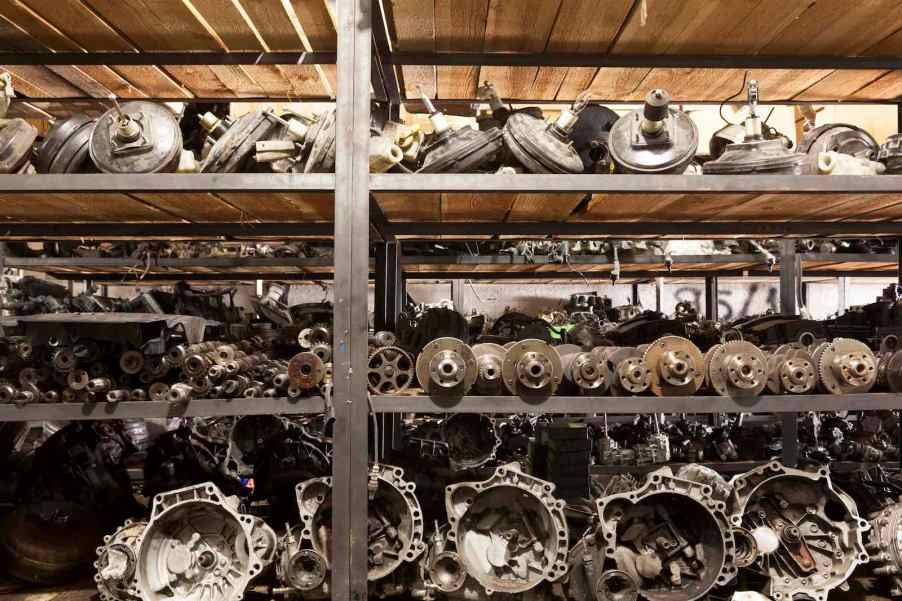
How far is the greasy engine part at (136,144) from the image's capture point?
2.40m

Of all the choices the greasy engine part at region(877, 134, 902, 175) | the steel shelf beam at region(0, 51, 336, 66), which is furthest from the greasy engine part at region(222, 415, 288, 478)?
the greasy engine part at region(877, 134, 902, 175)

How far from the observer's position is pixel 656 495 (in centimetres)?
266

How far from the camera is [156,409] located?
242 centimetres

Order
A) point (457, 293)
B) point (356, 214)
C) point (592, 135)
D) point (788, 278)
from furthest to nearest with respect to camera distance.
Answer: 1. point (457, 293)
2. point (788, 278)
3. point (592, 135)
4. point (356, 214)

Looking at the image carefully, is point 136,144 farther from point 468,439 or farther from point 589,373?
point 468,439

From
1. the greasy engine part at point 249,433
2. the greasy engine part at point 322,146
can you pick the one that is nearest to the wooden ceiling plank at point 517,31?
the greasy engine part at point 322,146

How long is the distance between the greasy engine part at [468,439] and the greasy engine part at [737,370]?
1.73 metres

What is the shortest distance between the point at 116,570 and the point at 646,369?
2.19 metres

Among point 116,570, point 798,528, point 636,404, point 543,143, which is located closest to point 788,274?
point 798,528

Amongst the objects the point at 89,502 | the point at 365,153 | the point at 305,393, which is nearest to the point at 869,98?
the point at 365,153

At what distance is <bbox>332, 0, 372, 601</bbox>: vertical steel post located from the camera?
7.45 ft

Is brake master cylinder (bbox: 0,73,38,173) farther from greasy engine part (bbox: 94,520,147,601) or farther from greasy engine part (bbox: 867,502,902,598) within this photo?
greasy engine part (bbox: 867,502,902,598)

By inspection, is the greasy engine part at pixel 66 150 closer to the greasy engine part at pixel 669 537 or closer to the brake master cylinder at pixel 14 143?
the brake master cylinder at pixel 14 143

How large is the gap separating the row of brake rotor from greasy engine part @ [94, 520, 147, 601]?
114 centimetres
